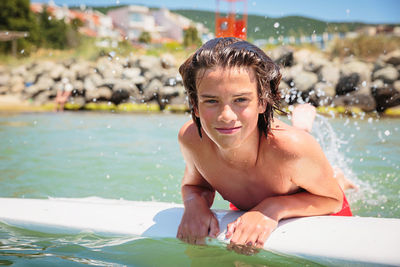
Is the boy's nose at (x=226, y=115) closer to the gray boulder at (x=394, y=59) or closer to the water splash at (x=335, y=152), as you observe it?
the water splash at (x=335, y=152)

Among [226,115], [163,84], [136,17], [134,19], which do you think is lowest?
[163,84]

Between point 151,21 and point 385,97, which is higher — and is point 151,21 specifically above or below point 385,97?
above

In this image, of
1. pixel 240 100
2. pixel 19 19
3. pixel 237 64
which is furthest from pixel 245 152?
pixel 19 19

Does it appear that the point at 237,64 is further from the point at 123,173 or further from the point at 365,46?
the point at 365,46

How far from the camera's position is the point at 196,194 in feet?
7.69

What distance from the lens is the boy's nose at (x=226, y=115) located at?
1.78 metres

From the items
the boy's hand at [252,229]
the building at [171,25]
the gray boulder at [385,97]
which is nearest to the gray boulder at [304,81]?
the gray boulder at [385,97]

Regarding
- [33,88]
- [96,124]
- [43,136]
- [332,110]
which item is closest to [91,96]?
[33,88]

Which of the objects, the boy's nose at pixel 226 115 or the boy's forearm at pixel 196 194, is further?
the boy's forearm at pixel 196 194

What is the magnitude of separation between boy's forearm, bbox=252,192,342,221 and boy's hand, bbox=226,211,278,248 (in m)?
0.04

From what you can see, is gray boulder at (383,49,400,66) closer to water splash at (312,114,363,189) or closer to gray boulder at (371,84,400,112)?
gray boulder at (371,84,400,112)

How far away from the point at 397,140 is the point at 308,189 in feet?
17.8

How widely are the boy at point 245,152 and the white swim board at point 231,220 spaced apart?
90 millimetres

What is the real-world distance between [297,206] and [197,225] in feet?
1.68
